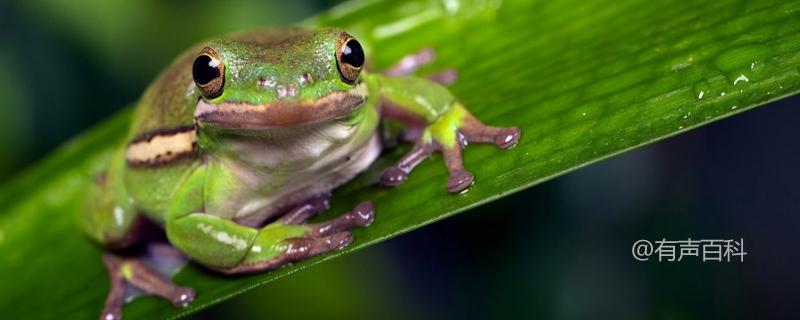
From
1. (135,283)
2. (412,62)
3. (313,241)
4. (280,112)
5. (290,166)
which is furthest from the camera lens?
(412,62)

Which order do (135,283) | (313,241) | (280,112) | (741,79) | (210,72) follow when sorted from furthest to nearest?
(135,283), (313,241), (210,72), (280,112), (741,79)

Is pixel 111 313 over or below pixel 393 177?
below

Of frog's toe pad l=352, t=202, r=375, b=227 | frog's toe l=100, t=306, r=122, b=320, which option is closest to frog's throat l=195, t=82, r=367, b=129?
frog's toe pad l=352, t=202, r=375, b=227

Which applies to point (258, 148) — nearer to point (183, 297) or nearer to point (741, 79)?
point (183, 297)

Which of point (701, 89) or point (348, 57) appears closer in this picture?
point (701, 89)

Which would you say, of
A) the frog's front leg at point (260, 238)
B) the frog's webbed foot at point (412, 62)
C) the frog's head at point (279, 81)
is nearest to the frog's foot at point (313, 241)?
the frog's front leg at point (260, 238)

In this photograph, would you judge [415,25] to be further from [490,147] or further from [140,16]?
[140,16]

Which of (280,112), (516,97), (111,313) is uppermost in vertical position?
(516,97)

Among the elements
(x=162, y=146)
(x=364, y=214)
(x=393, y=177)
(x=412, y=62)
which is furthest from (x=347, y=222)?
(x=412, y=62)
